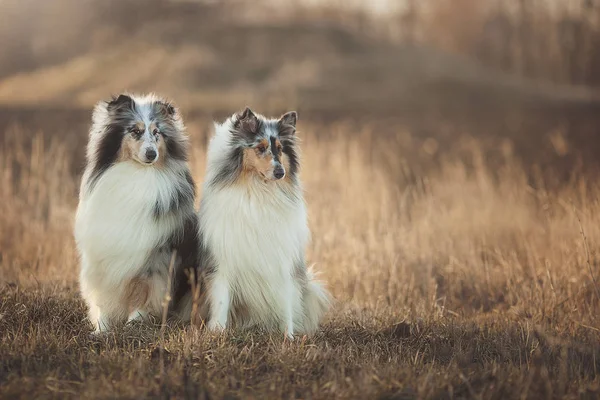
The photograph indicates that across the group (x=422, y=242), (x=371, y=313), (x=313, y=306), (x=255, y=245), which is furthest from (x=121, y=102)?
(x=422, y=242)

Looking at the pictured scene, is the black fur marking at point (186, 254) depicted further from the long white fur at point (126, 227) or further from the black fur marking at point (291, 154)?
the black fur marking at point (291, 154)

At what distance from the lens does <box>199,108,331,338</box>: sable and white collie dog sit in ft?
17.9

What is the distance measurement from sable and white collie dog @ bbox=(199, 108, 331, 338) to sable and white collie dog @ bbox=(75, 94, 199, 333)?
27cm

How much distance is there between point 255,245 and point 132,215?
99 centimetres

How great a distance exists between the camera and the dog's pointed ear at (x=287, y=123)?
571 cm

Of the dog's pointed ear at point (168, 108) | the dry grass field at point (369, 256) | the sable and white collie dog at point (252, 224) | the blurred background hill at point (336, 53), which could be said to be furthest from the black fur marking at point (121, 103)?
the blurred background hill at point (336, 53)

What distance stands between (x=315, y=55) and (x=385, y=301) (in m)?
31.0

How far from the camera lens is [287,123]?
18.9 ft

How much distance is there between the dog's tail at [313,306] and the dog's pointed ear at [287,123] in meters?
1.31

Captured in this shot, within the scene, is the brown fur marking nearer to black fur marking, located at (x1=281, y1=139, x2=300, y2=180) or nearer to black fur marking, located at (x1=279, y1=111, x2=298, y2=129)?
black fur marking, located at (x1=281, y1=139, x2=300, y2=180)

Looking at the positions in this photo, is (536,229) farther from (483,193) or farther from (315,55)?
(315,55)


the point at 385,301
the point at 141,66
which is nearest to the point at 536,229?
the point at 385,301

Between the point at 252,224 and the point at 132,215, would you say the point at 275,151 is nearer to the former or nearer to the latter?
the point at 252,224

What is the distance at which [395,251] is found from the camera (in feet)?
27.8
